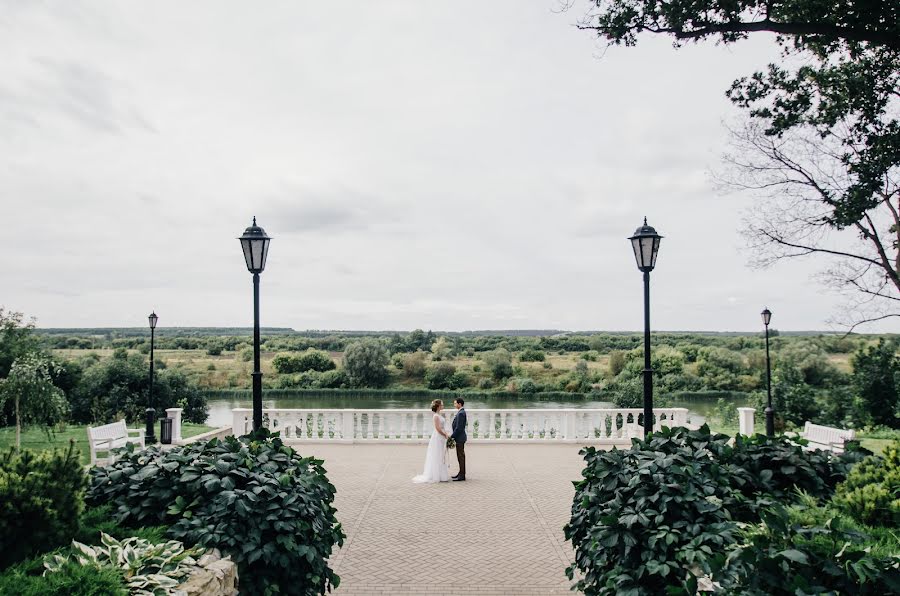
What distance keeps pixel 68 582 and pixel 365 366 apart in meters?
46.1

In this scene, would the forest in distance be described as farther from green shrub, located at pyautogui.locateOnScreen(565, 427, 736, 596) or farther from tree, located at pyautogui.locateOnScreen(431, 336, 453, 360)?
green shrub, located at pyautogui.locateOnScreen(565, 427, 736, 596)

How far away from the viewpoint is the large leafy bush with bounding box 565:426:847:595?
406 cm

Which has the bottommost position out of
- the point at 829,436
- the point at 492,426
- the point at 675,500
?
the point at 492,426

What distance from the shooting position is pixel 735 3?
9.72 m

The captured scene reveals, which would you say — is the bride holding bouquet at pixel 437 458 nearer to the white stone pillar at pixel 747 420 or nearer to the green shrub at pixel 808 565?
the green shrub at pixel 808 565

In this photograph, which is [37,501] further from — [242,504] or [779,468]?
[779,468]

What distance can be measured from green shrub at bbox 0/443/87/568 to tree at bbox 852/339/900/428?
872 inches

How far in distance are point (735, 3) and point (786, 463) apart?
7.55 metres

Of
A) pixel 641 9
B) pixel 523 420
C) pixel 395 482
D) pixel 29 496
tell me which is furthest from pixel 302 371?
pixel 29 496

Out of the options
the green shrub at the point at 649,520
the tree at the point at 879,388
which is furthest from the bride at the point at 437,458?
the tree at the point at 879,388

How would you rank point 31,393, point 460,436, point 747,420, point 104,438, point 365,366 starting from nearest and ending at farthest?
point 460,436, point 104,438, point 747,420, point 31,393, point 365,366

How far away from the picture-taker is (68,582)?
3.50 metres

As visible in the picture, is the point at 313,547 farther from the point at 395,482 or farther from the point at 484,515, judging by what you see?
the point at 395,482

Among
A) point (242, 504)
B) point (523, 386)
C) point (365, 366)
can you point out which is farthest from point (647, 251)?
point (365, 366)
